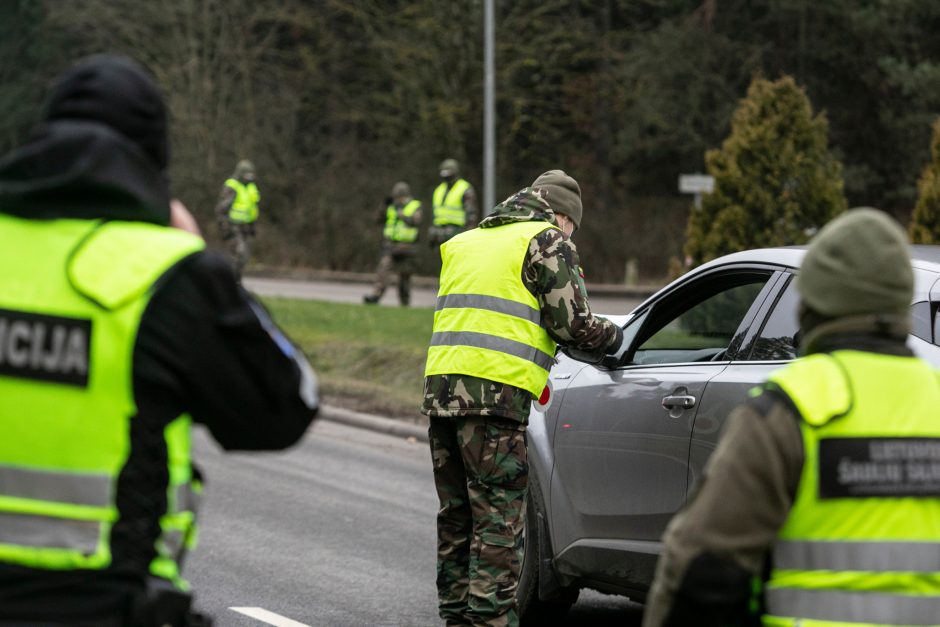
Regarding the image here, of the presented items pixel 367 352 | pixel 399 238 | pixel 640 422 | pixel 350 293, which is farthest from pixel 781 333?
pixel 350 293

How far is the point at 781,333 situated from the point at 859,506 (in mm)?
2833

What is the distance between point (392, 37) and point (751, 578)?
33.3 m

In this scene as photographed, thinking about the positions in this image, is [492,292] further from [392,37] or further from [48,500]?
[392,37]

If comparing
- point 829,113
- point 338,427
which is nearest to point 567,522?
point 338,427

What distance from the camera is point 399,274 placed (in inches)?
920

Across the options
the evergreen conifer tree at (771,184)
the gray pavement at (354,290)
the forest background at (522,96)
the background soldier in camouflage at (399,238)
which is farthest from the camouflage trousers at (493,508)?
the forest background at (522,96)

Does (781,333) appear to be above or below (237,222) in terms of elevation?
above

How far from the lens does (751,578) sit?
2.81 meters

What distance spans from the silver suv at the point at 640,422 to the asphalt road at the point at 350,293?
18258mm

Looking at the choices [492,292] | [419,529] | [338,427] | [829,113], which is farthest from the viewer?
[829,113]

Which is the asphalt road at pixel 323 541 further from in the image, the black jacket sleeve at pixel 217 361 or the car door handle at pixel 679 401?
the black jacket sleeve at pixel 217 361

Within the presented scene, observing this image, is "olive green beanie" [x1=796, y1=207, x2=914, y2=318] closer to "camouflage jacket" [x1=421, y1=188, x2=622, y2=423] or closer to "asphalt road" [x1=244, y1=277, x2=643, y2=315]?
"camouflage jacket" [x1=421, y1=188, x2=622, y2=423]

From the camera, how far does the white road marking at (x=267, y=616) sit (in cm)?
686

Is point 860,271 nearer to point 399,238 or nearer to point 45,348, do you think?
point 45,348
